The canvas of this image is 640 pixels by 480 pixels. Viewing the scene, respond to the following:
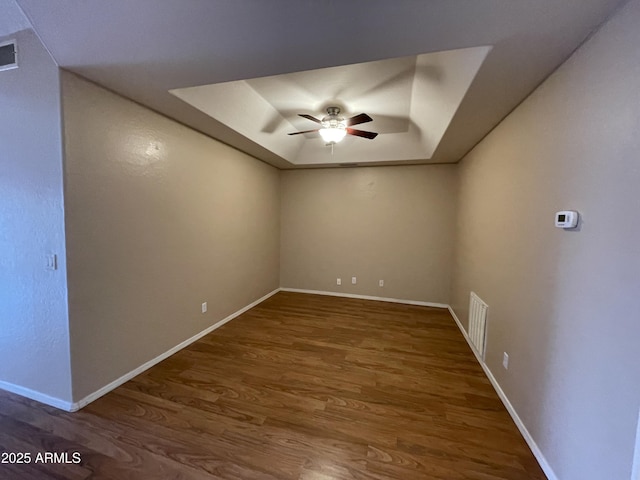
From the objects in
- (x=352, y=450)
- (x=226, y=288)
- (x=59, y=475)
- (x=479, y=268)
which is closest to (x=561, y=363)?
(x=352, y=450)

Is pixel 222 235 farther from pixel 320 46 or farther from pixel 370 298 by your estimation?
pixel 370 298

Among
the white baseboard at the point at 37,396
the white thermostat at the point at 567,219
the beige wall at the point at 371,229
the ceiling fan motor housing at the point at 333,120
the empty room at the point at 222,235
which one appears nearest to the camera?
the empty room at the point at 222,235

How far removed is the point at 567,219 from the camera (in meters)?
1.33

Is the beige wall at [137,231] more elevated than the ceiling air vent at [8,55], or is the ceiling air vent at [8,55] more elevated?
the ceiling air vent at [8,55]

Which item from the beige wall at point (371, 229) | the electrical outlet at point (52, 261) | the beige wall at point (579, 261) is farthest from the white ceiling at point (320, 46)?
the beige wall at point (371, 229)

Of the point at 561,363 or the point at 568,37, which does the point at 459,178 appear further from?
the point at 561,363

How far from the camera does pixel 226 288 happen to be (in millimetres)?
3506

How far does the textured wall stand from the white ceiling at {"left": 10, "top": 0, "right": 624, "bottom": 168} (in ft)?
1.23

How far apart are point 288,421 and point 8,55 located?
330 centimetres

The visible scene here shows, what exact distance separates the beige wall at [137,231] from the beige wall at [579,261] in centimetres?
305

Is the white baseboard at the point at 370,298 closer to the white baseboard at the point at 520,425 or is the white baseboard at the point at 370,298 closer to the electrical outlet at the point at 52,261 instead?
the white baseboard at the point at 520,425

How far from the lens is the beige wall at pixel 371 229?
166 inches

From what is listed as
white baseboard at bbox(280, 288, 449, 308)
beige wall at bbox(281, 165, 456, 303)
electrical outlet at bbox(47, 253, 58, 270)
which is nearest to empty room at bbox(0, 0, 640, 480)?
electrical outlet at bbox(47, 253, 58, 270)

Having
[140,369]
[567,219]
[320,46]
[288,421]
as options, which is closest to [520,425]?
[567,219]
